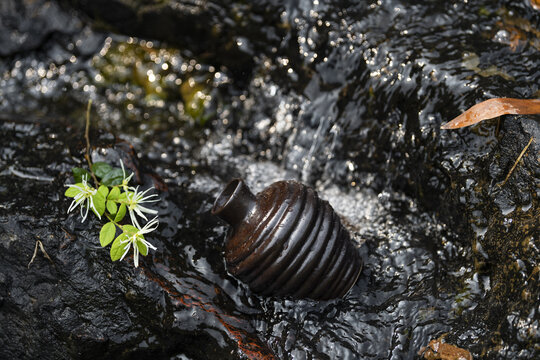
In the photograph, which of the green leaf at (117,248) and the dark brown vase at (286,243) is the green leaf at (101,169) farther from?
the dark brown vase at (286,243)

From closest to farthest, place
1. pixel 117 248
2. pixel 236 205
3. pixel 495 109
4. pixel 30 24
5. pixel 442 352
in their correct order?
pixel 442 352 → pixel 117 248 → pixel 236 205 → pixel 495 109 → pixel 30 24

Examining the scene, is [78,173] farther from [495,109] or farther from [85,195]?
[495,109]

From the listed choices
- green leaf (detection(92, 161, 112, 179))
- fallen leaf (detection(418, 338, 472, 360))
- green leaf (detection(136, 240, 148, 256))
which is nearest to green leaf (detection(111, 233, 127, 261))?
green leaf (detection(136, 240, 148, 256))

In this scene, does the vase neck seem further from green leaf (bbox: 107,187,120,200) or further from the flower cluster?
green leaf (bbox: 107,187,120,200)

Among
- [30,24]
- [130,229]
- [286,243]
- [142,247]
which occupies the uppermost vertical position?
[286,243]

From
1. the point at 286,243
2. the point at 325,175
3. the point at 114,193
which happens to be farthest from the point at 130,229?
the point at 325,175

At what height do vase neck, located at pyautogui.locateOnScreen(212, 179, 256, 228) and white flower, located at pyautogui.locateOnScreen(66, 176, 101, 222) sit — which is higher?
vase neck, located at pyautogui.locateOnScreen(212, 179, 256, 228)

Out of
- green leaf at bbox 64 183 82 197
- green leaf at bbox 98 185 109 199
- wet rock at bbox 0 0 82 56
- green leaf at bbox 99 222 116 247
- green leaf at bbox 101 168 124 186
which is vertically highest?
green leaf at bbox 98 185 109 199
